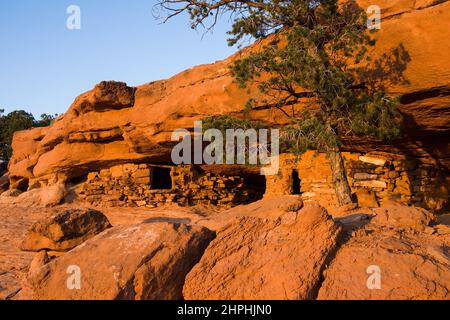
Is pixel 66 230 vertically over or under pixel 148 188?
over

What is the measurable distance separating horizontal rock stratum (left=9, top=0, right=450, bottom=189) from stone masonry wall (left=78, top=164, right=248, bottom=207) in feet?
1.11

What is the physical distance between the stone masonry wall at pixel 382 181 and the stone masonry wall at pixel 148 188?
2975mm

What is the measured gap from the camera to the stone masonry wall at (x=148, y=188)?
11.1 m

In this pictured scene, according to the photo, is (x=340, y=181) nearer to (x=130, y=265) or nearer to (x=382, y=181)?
(x=382, y=181)

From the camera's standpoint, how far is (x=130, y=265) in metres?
3.32

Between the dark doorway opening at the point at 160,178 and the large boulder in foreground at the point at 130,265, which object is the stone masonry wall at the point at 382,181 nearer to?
the dark doorway opening at the point at 160,178

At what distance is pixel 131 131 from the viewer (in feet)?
34.6

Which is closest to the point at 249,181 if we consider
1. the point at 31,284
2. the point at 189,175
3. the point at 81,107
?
the point at 189,175

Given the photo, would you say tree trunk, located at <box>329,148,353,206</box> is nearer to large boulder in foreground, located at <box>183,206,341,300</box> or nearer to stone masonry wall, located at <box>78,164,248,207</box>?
large boulder in foreground, located at <box>183,206,341,300</box>

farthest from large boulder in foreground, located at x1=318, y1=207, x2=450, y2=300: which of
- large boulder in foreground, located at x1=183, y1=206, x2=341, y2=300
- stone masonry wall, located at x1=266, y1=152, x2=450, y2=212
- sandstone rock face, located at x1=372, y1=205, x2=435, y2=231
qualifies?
stone masonry wall, located at x1=266, y1=152, x2=450, y2=212

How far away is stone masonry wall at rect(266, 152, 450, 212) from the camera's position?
8945 mm

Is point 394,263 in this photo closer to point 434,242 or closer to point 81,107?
point 434,242

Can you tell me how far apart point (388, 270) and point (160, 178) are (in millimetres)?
10115

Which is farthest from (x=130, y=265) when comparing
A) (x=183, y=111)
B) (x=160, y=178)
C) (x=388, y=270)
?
(x=160, y=178)
